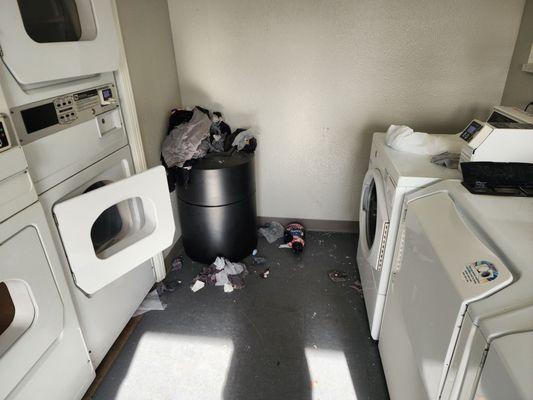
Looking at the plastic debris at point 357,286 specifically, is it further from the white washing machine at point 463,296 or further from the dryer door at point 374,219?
the white washing machine at point 463,296

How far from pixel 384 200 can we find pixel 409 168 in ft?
0.60

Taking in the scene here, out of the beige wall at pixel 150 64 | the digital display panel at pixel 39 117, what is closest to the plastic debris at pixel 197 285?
the beige wall at pixel 150 64

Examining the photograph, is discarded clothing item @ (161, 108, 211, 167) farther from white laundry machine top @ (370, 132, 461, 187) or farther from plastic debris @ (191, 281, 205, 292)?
white laundry machine top @ (370, 132, 461, 187)

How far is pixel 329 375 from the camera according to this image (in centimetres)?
151

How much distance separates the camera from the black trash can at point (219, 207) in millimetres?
1985

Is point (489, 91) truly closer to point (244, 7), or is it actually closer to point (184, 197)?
point (244, 7)

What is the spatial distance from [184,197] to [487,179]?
1.60 meters

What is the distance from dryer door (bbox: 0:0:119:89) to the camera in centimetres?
99

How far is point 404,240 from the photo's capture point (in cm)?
124

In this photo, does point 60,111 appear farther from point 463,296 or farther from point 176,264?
point 463,296

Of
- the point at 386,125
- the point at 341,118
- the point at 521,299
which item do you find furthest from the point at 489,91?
the point at 521,299

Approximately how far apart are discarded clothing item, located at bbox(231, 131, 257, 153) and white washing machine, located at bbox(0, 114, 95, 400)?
1291 mm

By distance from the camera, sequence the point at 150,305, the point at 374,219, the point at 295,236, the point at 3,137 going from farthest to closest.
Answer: the point at 295,236 → the point at 150,305 → the point at 374,219 → the point at 3,137

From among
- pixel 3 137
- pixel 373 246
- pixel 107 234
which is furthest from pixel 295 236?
pixel 3 137
